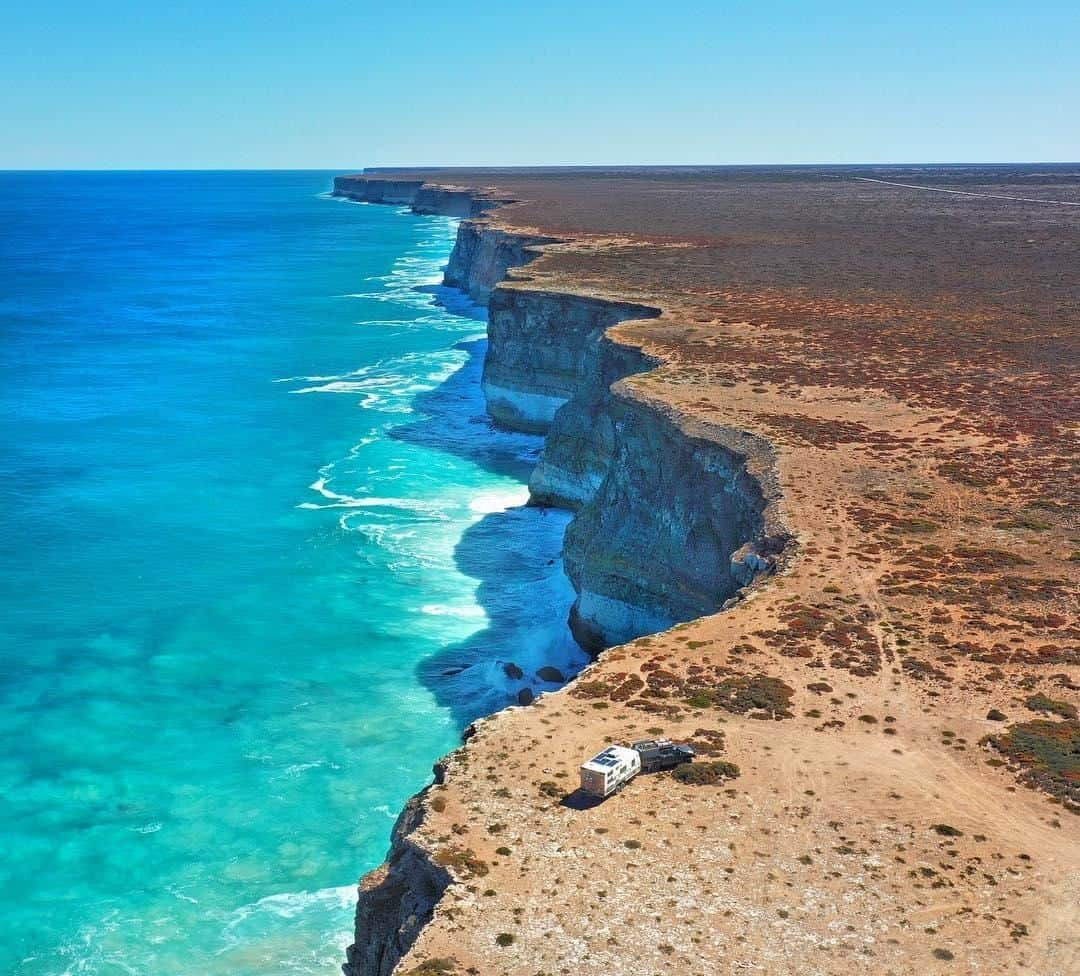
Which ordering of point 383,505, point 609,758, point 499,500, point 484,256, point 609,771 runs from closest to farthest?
point 609,771
point 609,758
point 383,505
point 499,500
point 484,256

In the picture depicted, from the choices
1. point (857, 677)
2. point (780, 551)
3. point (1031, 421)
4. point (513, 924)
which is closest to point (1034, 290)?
point (1031, 421)

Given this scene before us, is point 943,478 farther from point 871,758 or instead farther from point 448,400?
point 448,400

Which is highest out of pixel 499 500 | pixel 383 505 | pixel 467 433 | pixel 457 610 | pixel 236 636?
pixel 467 433

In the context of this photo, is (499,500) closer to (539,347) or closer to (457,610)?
(457,610)

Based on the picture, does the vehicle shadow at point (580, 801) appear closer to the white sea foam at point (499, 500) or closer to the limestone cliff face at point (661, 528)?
the limestone cliff face at point (661, 528)

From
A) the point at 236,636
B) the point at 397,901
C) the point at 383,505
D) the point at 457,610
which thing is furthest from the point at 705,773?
the point at 383,505

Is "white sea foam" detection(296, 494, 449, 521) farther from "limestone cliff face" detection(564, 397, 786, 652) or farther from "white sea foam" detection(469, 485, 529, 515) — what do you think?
"limestone cliff face" detection(564, 397, 786, 652)

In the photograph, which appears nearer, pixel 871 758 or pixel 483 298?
pixel 871 758

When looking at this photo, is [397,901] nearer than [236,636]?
Yes
